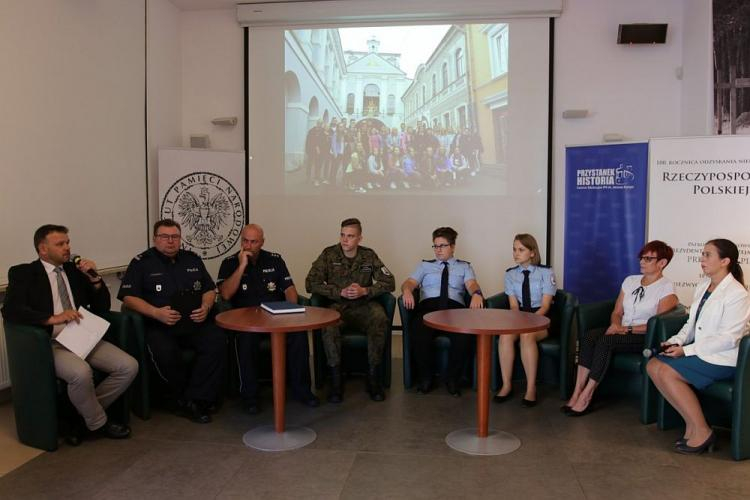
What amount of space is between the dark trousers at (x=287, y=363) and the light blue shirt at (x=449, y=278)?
1.06 metres

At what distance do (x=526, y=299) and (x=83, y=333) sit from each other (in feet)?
9.58

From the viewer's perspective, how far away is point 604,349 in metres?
3.92

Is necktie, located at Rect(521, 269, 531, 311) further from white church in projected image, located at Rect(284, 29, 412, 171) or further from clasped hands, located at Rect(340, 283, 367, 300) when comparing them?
white church in projected image, located at Rect(284, 29, 412, 171)

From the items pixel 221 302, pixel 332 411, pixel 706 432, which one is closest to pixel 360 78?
pixel 221 302

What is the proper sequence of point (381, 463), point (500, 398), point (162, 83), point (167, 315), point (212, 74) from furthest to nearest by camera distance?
1. point (212, 74)
2. point (162, 83)
3. point (500, 398)
4. point (167, 315)
5. point (381, 463)

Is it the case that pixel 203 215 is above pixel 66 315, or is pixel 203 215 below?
above

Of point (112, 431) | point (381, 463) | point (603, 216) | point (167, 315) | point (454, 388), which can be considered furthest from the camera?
point (603, 216)

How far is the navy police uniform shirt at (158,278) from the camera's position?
13.0ft

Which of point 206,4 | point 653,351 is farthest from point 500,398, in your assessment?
point 206,4

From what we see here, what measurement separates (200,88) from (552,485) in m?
5.29

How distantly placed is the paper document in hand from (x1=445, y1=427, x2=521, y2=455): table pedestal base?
2.05 m

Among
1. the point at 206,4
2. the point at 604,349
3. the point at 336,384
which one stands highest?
the point at 206,4

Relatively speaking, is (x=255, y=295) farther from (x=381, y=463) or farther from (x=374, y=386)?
(x=381, y=463)

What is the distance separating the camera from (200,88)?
651cm
